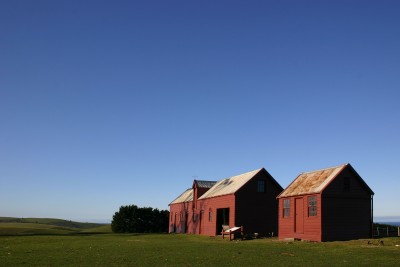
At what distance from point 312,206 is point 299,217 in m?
2.52

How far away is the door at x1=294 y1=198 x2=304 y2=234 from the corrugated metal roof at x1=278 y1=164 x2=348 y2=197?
2.91 ft

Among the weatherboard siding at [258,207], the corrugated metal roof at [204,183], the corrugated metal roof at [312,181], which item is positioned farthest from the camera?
the corrugated metal roof at [204,183]

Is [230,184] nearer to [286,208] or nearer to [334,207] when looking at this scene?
[286,208]

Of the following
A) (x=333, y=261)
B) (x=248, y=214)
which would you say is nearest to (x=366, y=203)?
(x=248, y=214)

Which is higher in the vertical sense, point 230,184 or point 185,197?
point 230,184

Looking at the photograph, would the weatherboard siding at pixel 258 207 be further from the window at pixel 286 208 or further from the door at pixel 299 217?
the door at pixel 299 217

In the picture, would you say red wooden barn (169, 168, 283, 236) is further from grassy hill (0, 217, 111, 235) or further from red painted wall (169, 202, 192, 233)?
grassy hill (0, 217, 111, 235)

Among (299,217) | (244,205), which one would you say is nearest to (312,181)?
(299,217)

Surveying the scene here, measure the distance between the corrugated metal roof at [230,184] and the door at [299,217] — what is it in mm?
10334

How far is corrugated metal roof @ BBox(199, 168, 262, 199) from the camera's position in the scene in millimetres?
52841

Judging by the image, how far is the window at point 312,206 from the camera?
129ft

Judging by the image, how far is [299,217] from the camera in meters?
41.8

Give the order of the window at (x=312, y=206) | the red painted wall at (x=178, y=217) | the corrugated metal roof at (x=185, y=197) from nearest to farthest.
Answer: the window at (x=312, y=206)
the red painted wall at (x=178, y=217)
the corrugated metal roof at (x=185, y=197)

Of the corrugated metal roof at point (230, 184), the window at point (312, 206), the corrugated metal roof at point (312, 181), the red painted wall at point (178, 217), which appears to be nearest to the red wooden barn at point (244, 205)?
the corrugated metal roof at point (230, 184)
